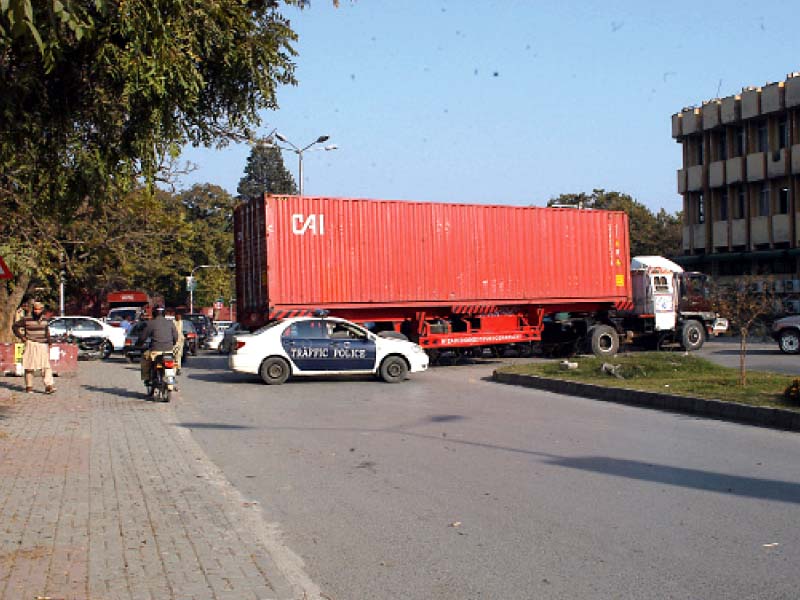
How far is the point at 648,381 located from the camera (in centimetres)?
1695

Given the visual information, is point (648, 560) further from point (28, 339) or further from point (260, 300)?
point (260, 300)

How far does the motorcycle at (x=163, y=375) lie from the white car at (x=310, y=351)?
3398 mm

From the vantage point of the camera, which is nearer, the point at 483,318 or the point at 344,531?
the point at 344,531

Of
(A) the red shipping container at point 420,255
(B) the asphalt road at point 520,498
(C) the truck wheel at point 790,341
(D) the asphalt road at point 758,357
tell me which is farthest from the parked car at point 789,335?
(B) the asphalt road at point 520,498

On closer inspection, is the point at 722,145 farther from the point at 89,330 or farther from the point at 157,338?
the point at 157,338

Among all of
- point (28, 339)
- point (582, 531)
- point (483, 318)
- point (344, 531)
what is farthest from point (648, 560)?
point (483, 318)

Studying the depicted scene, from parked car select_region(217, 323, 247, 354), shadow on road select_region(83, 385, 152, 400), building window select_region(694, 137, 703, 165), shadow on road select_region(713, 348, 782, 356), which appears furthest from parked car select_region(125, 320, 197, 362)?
building window select_region(694, 137, 703, 165)

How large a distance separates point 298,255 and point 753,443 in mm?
13543

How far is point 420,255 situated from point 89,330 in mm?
14732

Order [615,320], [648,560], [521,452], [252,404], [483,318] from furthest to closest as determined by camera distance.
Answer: [615,320] < [483,318] < [252,404] < [521,452] < [648,560]

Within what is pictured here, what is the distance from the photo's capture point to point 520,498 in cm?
777

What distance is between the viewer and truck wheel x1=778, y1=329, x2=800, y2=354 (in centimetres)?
2617

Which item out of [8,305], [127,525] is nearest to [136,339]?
[8,305]

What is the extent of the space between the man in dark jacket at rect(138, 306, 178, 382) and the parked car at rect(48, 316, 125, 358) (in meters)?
16.2
